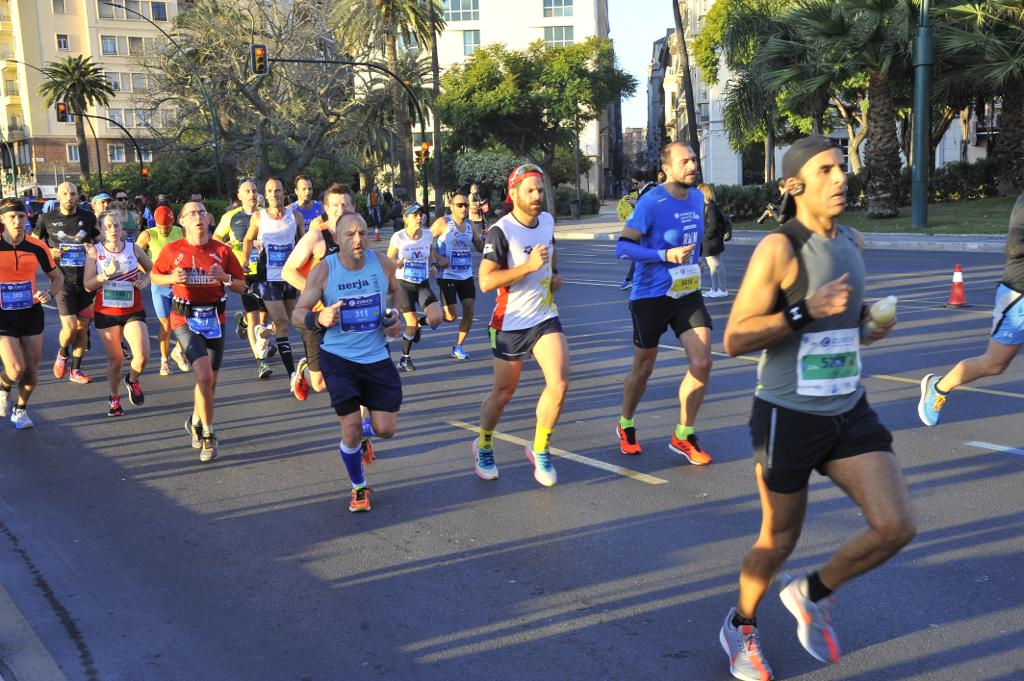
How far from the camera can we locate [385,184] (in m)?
73.4

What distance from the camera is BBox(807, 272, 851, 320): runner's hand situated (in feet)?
11.2

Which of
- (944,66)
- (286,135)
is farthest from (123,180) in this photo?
(944,66)

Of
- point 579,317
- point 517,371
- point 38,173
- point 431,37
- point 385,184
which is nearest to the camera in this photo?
point 517,371

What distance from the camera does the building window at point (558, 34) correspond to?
8225cm

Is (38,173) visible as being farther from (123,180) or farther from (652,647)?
(652,647)

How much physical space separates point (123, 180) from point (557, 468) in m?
63.7

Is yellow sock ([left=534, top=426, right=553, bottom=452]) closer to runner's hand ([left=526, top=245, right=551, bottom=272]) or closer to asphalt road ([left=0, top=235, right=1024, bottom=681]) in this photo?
asphalt road ([left=0, top=235, right=1024, bottom=681])

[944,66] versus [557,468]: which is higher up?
[944,66]

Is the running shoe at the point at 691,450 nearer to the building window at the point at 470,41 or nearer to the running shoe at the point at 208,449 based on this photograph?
the running shoe at the point at 208,449

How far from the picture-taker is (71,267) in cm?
1124

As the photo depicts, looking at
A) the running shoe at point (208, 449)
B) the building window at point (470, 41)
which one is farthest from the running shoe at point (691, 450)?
the building window at point (470, 41)

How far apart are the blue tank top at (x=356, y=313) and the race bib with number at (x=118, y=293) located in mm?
3540

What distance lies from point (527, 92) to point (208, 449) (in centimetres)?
5039

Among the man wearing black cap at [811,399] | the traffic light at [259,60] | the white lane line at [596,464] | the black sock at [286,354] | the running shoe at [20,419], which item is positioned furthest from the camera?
the traffic light at [259,60]
